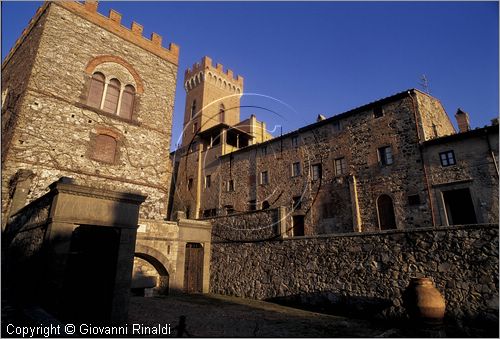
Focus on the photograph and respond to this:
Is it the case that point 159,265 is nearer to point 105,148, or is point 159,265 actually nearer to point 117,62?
point 105,148

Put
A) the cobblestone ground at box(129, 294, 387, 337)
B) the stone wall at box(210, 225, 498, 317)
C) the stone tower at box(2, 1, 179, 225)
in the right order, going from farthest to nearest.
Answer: the stone tower at box(2, 1, 179, 225) < the stone wall at box(210, 225, 498, 317) < the cobblestone ground at box(129, 294, 387, 337)

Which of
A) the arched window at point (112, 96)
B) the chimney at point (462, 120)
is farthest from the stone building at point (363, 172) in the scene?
the arched window at point (112, 96)

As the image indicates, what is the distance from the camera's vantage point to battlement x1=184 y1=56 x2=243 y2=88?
41.6 meters

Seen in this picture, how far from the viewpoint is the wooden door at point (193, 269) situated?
1538 centimetres

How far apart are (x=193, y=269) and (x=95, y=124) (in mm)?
9049

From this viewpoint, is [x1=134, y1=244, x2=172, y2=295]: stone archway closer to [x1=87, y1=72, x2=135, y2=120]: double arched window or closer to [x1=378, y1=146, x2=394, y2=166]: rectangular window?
[x1=87, y1=72, x2=135, y2=120]: double arched window

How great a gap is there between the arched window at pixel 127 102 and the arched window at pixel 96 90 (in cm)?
106

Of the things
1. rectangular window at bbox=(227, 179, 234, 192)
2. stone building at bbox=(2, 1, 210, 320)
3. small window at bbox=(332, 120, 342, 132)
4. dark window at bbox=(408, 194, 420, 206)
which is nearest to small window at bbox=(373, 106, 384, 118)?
small window at bbox=(332, 120, 342, 132)

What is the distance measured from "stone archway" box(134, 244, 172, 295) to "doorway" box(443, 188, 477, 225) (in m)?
15.7

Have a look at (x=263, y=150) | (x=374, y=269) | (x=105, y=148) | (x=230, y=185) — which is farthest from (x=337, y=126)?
(x=105, y=148)

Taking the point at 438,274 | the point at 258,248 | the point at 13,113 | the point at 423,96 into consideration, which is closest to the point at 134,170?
the point at 13,113

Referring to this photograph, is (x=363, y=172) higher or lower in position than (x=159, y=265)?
higher

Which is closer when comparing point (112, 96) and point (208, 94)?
point (112, 96)

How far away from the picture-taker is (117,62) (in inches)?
577
